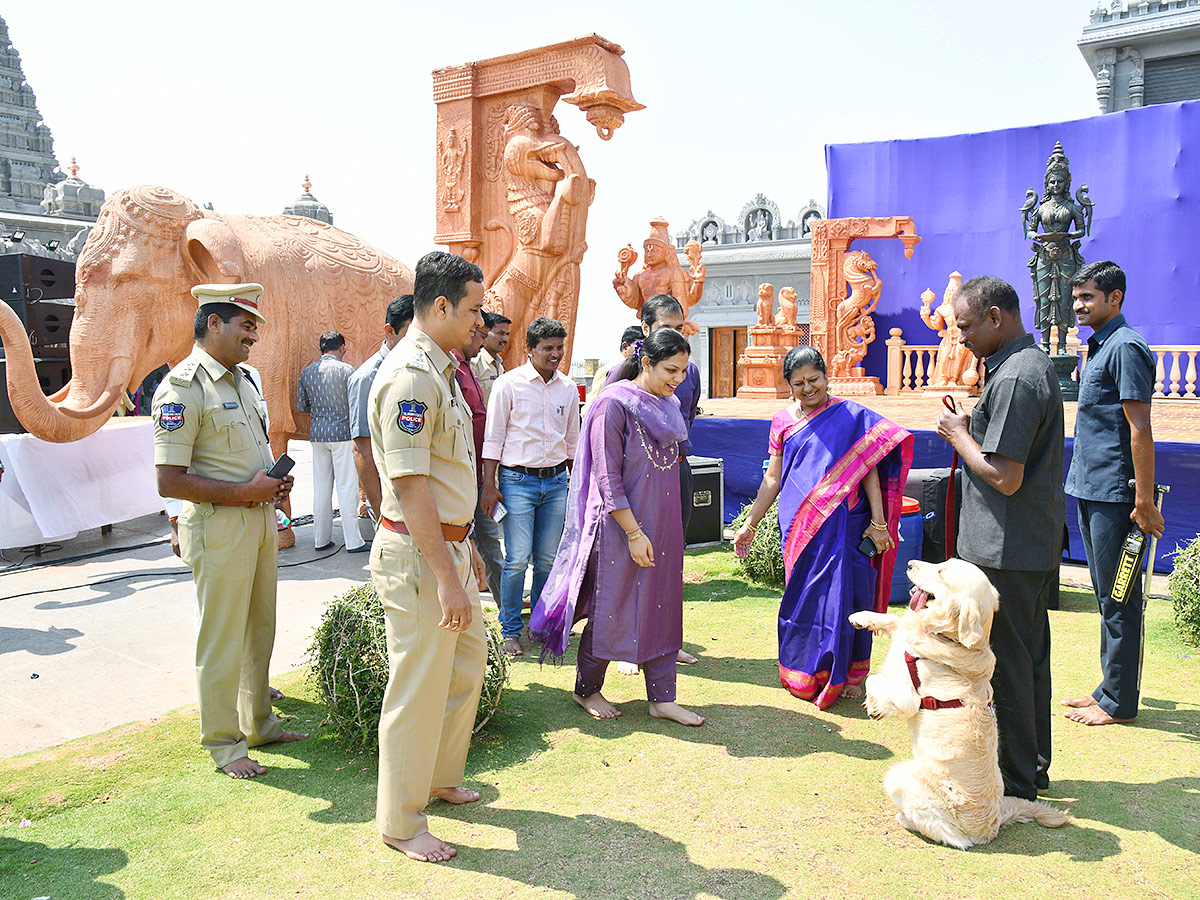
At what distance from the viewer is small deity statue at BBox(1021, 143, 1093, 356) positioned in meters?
11.3

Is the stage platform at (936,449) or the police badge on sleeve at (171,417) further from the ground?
the police badge on sleeve at (171,417)

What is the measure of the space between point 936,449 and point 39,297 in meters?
8.58

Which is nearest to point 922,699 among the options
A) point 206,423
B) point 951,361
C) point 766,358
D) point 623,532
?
point 623,532

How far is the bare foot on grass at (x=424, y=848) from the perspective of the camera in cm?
253

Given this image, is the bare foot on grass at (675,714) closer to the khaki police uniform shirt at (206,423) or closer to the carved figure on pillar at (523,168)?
the khaki police uniform shirt at (206,423)

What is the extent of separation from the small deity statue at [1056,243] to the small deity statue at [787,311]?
377 cm

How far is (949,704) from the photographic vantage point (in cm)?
261

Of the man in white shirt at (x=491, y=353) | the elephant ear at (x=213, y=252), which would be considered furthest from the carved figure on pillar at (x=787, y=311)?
the elephant ear at (x=213, y=252)

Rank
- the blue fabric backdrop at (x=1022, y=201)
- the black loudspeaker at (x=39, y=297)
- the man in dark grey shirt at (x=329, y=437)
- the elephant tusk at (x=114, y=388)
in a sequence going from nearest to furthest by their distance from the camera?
the elephant tusk at (x=114, y=388) → the man in dark grey shirt at (x=329, y=437) → the black loudspeaker at (x=39, y=297) → the blue fabric backdrop at (x=1022, y=201)

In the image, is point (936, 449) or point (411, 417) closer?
point (411, 417)

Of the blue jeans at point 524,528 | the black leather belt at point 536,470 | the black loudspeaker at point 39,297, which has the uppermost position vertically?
the black loudspeaker at point 39,297

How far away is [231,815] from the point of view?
9.26ft

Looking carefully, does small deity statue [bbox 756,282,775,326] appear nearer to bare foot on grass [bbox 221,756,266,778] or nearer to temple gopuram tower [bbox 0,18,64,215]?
bare foot on grass [bbox 221,756,266,778]

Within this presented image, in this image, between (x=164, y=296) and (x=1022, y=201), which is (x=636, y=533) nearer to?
(x=164, y=296)
